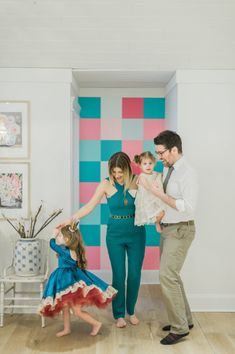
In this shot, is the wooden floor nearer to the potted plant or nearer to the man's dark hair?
the potted plant

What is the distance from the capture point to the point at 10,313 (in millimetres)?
4617

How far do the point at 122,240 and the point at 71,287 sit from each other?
0.57 meters

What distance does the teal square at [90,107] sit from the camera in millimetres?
5664

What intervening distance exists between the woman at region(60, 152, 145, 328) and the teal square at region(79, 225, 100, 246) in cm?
Result: 149

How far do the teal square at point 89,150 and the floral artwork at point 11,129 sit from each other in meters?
1.13

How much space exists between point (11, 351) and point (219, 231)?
208 cm

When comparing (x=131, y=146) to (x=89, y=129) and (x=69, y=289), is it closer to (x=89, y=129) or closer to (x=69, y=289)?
(x=89, y=129)

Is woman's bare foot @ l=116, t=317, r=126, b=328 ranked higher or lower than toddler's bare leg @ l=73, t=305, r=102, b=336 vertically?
lower

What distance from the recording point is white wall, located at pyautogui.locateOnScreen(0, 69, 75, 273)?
4648 mm

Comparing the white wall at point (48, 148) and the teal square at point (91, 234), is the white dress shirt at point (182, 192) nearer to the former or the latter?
the white wall at point (48, 148)

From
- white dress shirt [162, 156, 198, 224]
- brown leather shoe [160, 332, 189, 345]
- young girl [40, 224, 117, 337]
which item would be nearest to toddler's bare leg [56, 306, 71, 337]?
young girl [40, 224, 117, 337]

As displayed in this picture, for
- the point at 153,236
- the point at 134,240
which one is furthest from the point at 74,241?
the point at 153,236

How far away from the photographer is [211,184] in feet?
15.5

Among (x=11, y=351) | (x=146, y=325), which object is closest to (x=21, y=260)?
(x=11, y=351)
